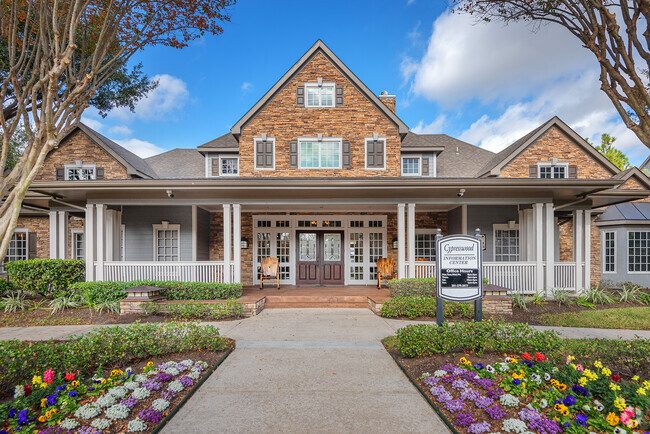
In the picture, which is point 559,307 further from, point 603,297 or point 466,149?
point 466,149

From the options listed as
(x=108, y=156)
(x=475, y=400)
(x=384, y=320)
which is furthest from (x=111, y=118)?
(x=475, y=400)

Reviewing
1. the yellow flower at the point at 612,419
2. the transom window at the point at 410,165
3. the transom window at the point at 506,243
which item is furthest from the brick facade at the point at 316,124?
the yellow flower at the point at 612,419

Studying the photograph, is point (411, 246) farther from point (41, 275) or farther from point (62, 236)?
point (62, 236)

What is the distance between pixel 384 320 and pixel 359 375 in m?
3.19

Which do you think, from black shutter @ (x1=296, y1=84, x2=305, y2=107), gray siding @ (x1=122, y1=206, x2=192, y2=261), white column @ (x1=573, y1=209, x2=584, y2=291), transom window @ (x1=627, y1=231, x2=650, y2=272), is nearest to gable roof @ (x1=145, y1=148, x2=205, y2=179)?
gray siding @ (x1=122, y1=206, x2=192, y2=261)

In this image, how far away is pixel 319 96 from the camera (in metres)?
11.9

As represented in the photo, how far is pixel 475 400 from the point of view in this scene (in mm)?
3219

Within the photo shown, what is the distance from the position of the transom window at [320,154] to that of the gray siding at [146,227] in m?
4.79

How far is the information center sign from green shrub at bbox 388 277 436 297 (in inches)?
123

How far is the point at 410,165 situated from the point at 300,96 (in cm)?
503

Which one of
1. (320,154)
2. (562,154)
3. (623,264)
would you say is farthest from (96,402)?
(623,264)

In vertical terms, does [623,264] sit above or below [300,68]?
below

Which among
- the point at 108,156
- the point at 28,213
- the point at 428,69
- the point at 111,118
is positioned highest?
the point at 428,69

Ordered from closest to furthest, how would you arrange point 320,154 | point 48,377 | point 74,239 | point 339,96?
point 48,377 < point 320,154 < point 339,96 < point 74,239
